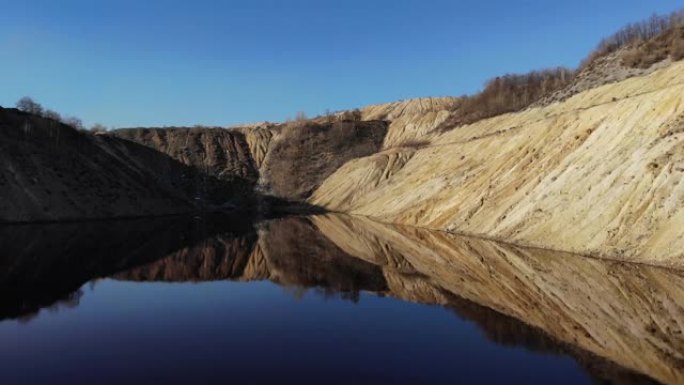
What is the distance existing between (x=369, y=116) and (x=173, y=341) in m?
113

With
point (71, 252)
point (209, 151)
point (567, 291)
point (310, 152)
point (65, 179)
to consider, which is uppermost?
point (310, 152)

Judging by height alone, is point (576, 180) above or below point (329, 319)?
Result: above

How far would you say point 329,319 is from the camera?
60.0ft

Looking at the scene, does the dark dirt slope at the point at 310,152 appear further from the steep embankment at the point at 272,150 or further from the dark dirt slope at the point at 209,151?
the dark dirt slope at the point at 209,151

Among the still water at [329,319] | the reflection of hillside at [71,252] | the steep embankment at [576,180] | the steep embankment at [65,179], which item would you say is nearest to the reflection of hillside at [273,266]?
the still water at [329,319]

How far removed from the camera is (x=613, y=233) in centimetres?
2839

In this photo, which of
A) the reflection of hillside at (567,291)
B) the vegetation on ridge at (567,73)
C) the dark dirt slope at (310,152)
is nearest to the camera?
the reflection of hillside at (567,291)

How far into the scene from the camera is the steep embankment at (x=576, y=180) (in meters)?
27.5

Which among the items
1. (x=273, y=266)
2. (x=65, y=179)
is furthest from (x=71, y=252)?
(x=65, y=179)

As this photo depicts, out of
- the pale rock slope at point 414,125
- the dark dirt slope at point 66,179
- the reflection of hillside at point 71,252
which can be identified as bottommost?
the reflection of hillside at point 71,252

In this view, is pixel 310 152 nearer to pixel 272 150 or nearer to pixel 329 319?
pixel 272 150

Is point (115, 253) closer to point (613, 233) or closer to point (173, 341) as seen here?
point (173, 341)

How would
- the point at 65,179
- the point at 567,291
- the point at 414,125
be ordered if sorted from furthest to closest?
the point at 414,125, the point at 65,179, the point at 567,291

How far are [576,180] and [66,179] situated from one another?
52.9 metres
